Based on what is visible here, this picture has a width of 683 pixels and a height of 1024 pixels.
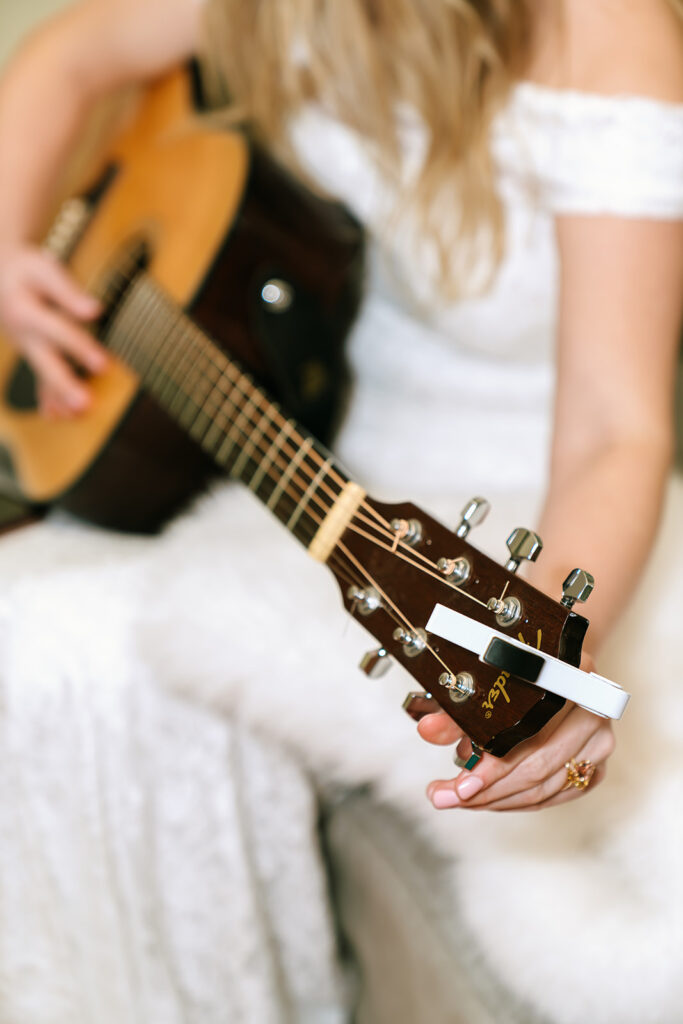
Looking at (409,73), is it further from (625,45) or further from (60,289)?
(60,289)

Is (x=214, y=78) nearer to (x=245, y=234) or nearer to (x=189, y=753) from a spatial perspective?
(x=245, y=234)

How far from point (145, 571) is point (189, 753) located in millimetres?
161

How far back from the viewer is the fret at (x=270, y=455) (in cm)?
52

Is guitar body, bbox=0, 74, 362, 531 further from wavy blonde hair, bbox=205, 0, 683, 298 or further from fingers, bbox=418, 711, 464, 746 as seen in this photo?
fingers, bbox=418, 711, 464, 746

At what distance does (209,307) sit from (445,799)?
553 millimetres

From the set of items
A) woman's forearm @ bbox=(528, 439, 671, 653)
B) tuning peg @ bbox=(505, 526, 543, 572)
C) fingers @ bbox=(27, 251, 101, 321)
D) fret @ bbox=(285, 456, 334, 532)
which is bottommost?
fingers @ bbox=(27, 251, 101, 321)

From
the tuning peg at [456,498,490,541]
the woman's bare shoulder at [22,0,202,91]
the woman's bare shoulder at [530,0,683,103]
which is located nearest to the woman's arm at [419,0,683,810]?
the woman's bare shoulder at [530,0,683,103]

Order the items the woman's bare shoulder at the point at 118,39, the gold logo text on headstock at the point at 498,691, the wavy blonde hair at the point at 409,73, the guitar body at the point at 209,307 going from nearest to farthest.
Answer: the gold logo text on headstock at the point at 498,691, the wavy blonde hair at the point at 409,73, the guitar body at the point at 209,307, the woman's bare shoulder at the point at 118,39

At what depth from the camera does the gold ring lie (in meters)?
0.44

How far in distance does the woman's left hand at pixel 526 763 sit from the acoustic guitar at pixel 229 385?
3 centimetres

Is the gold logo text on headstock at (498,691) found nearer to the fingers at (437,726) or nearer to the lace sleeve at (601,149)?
the fingers at (437,726)

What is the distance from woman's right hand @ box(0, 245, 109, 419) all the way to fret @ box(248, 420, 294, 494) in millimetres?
399

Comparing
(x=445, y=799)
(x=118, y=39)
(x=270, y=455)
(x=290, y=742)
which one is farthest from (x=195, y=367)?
(x=118, y=39)

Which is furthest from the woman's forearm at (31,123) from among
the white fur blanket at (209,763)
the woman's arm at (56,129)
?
the white fur blanket at (209,763)
